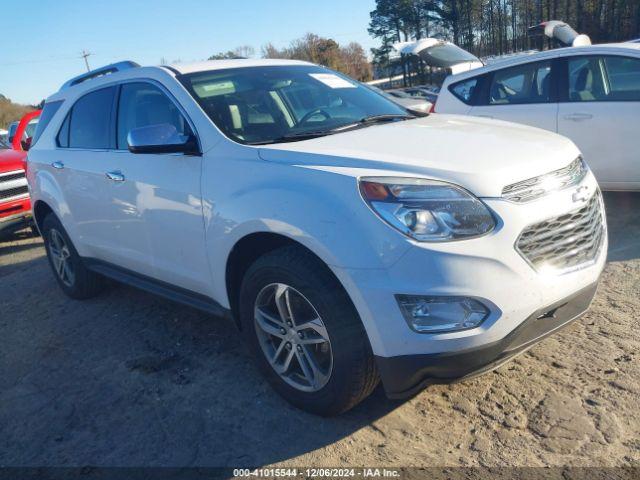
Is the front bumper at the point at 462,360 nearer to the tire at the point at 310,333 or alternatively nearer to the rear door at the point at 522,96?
the tire at the point at 310,333

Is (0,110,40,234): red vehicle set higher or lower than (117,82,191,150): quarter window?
lower

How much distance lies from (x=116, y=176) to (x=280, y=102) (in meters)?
1.21

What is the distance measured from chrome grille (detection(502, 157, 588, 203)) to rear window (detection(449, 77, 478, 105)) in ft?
12.2

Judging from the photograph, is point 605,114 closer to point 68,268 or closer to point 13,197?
point 68,268

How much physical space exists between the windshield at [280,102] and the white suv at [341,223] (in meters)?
0.01

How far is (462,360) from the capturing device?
2443 mm

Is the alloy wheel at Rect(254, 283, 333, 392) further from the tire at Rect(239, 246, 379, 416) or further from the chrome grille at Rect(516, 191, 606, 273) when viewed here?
the chrome grille at Rect(516, 191, 606, 273)

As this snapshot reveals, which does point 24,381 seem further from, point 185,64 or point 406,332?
point 406,332

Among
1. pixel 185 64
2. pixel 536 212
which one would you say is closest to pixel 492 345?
pixel 536 212

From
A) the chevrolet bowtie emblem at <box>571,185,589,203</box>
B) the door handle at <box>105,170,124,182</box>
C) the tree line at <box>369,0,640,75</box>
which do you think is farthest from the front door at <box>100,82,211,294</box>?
the tree line at <box>369,0,640,75</box>

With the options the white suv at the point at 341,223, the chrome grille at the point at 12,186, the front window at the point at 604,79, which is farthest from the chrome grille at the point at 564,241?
the chrome grille at the point at 12,186

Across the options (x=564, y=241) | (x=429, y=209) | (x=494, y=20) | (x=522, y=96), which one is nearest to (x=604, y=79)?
(x=522, y=96)

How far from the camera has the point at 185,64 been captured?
13.1 feet

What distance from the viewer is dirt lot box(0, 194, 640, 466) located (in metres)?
2.66
